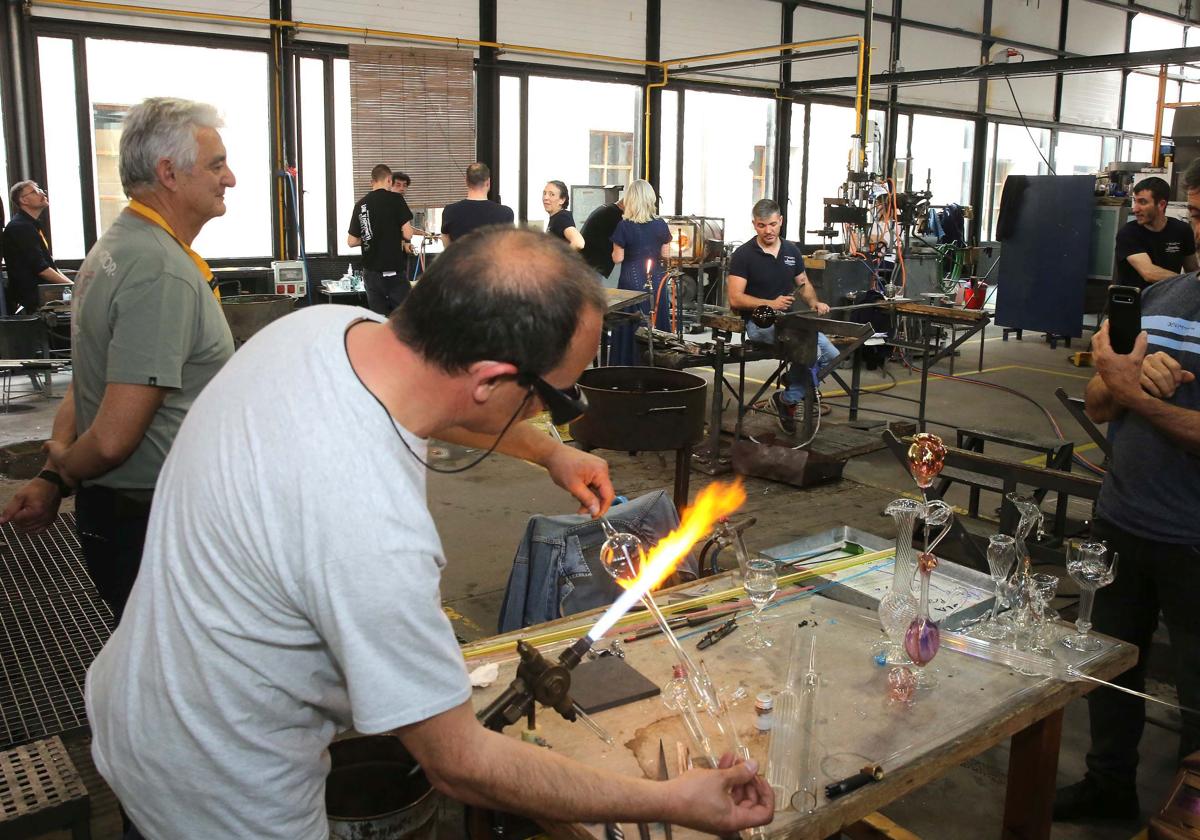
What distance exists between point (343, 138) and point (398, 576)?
10.3 meters

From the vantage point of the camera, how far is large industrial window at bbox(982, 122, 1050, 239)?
57.7ft

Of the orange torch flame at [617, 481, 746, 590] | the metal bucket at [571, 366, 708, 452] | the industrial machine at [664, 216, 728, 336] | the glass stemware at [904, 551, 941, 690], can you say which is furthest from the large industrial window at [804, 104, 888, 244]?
the glass stemware at [904, 551, 941, 690]

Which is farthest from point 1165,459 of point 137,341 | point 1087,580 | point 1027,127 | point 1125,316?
point 1027,127

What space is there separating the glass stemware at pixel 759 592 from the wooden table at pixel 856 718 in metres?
0.03

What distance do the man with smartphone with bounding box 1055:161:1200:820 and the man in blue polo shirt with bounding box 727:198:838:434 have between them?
13.3ft

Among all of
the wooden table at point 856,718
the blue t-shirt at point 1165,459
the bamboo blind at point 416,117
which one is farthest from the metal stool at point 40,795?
the bamboo blind at point 416,117

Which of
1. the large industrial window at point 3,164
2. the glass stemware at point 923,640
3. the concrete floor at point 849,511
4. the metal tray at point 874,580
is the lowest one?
the concrete floor at point 849,511

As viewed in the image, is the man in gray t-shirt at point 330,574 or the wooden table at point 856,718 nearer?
the man in gray t-shirt at point 330,574

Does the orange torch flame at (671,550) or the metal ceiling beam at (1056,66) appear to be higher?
the metal ceiling beam at (1056,66)

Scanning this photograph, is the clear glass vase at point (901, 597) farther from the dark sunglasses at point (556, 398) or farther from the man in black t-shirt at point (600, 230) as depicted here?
the man in black t-shirt at point (600, 230)

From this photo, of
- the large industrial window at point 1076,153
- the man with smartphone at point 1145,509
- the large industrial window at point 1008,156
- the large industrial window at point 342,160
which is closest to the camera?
the man with smartphone at point 1145,509

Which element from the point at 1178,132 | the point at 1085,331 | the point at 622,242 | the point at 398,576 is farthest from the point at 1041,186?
the point at 398,576

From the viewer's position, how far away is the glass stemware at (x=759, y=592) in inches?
87.7

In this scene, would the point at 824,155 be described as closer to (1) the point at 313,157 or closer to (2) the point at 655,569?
(1) the point at 313,157
